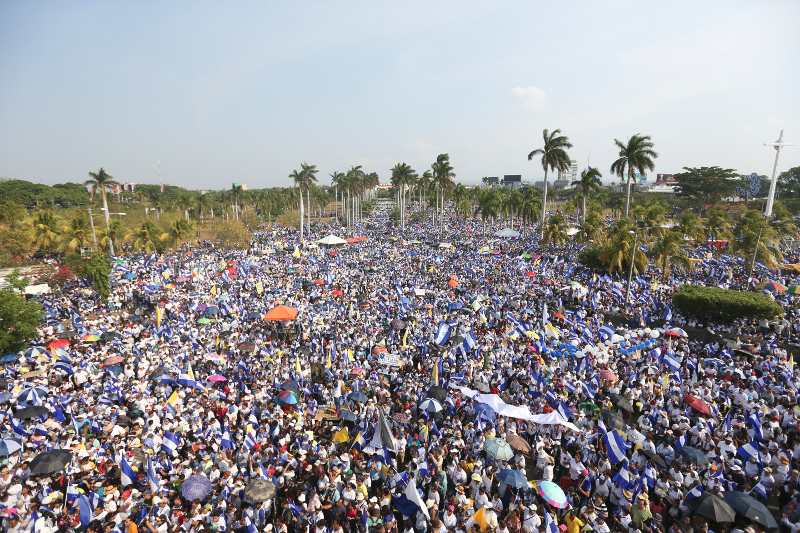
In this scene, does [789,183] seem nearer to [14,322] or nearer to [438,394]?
[438,394]

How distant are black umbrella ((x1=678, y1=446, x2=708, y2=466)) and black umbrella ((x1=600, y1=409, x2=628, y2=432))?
1.31 metres

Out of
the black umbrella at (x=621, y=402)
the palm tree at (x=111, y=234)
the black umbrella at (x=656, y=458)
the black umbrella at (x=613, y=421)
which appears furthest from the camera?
the palm tree at (x=111, y=234)

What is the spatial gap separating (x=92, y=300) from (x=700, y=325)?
125 ft

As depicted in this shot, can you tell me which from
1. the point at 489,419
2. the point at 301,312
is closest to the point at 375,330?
the point at 301,312

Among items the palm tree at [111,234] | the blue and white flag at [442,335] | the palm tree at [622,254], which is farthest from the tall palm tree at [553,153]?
the palm tree at [111,234]

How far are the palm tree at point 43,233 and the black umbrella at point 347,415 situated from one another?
42646 millimetres

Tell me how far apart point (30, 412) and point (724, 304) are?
30.1m

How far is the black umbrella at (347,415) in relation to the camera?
11.4 m

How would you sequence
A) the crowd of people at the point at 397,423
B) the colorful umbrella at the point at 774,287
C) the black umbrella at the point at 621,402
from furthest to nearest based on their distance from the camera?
the colorful umbrella at the point at 774,287, the black umbrella at the point at 621,402, the crowd of people at the point at 397,423

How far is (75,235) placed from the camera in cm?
3819

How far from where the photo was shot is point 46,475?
30.8 feet

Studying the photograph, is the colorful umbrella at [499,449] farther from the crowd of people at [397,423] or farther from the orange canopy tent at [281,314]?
the orange canopy tent at [281,314]

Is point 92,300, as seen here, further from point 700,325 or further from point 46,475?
point 700,325

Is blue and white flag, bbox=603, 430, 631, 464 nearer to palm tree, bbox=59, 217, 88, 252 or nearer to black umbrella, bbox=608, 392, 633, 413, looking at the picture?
black umbrella, bbox=608, 392, 633, 413
